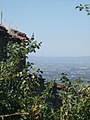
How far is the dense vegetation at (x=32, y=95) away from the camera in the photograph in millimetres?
6230

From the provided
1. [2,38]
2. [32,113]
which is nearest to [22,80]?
[32,113]

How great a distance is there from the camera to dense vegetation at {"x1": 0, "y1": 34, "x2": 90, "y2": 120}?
623cm

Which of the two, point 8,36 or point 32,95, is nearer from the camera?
point 32,95

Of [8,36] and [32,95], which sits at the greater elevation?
[8,36]

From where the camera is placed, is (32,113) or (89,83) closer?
(32,113)

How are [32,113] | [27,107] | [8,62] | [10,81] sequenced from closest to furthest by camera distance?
[32,113] → [27,107] → [10,81] → [8,62]

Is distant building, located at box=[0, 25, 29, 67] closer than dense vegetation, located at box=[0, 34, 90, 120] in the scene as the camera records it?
No

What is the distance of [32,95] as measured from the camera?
276 inches

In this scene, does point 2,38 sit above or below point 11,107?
above

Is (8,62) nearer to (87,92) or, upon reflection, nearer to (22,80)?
(22,80)

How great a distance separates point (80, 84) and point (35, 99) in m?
1.45

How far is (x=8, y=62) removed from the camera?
8.09 m

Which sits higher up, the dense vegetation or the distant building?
the distant building

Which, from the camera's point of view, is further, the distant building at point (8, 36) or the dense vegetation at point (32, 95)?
the distant building at point (8, 36)
